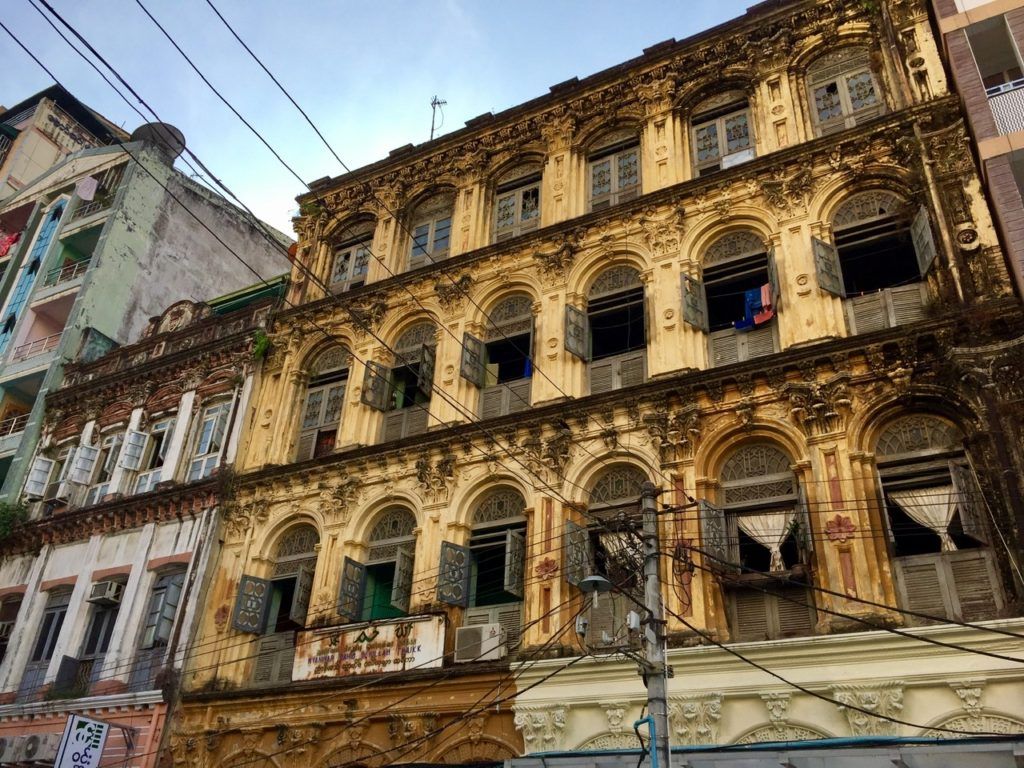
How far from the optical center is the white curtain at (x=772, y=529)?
12.0 meters

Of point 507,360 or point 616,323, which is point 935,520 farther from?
point 507,360

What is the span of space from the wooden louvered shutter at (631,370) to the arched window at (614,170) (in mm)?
3431

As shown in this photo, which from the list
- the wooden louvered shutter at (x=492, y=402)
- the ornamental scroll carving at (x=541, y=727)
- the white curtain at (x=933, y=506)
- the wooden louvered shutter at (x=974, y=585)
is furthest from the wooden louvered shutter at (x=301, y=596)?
the wooden louvered shutter at (x=974, y=585)

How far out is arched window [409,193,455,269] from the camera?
19.0 m

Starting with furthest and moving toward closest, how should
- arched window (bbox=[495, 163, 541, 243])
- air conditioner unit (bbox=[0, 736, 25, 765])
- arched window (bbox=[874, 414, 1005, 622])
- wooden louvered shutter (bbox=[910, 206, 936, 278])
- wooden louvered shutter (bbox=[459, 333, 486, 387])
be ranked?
arched window (bbox=[495, 163, 541, 243])
air conditioner unit (bbox=[0, 736, 25, 765])
wooden louvered shutter (bbox=[459, 333, 486, 387])
wooden louvered shutter (bbox=[910, 206, 936, 278])
arched window (bbox=[874, 414, 1005, 622])

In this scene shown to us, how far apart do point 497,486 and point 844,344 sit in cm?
601

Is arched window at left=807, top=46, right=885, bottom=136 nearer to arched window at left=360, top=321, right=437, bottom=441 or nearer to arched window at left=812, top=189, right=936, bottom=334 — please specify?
arched window at left=812, top=189, right=936, bottom=334

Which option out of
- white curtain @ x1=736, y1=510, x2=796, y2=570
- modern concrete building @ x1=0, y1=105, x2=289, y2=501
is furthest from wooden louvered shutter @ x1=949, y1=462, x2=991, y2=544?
modern concrete building @ x1=0, y1=105, x2=289, y2=501

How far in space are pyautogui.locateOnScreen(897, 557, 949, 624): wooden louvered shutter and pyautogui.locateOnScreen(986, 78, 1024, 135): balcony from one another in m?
6.29

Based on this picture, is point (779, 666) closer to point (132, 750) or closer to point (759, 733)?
point (759, 733)

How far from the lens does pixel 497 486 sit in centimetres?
1505

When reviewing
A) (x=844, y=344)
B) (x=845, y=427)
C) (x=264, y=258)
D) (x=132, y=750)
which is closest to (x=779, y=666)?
(x=845, y=427)

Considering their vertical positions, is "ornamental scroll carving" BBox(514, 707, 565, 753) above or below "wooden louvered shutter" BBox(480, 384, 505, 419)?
below

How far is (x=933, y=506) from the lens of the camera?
37.3 ft
